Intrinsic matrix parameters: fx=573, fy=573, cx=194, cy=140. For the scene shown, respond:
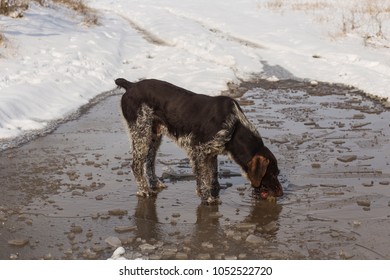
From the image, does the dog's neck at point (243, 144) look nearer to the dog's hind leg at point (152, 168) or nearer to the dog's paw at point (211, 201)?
the dog's paw at point (211, 201)

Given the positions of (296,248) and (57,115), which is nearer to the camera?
(296,248)

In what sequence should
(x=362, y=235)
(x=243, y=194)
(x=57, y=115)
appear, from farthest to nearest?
(x=57, y=115) < (x=243, y=194) < (x=362, y=235)

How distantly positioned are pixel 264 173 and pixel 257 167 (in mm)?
134

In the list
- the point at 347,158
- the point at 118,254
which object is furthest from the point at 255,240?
the point at 347,158

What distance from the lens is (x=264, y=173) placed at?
7570 millimetres

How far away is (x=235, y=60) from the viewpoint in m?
22.0

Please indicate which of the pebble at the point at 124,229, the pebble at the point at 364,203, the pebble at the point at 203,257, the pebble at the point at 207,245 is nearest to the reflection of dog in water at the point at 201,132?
the pebble at the point at 364,203

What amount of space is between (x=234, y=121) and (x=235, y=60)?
48.3ft

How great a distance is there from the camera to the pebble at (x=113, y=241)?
632 cm

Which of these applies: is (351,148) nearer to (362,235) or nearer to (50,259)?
(362,235)

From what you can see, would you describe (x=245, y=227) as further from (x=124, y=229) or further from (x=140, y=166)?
(x=140, y=166)

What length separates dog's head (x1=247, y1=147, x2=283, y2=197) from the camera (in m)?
7.53
